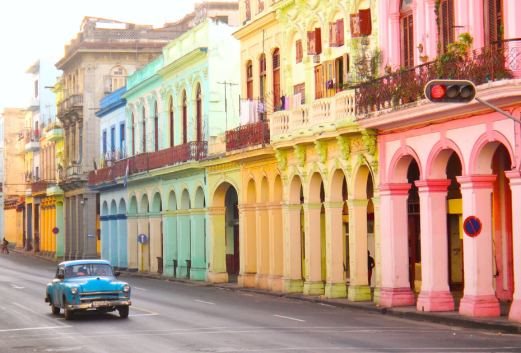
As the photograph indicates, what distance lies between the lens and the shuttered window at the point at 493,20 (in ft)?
66.7

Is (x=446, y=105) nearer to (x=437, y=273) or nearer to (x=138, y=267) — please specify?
(x=437, y=273)

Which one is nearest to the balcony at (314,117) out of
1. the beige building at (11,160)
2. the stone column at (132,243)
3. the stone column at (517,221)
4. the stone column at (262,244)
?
the stone column at (262,244)

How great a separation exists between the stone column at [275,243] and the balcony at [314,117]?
2.85 metres

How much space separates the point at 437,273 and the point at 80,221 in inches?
1702

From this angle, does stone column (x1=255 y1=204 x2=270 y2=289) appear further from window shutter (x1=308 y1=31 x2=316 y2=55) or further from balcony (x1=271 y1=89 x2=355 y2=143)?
window shutter (x1=308 y1=31 x2=316 y2=55)

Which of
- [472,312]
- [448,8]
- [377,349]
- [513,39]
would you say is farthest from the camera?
[448,8]

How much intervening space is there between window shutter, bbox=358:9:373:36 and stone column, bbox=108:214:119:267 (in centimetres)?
2982

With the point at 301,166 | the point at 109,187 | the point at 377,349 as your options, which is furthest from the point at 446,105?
the point at 109,187

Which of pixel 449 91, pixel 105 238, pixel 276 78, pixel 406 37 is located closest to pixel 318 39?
pixel 276 78

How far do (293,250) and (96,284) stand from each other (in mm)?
10620

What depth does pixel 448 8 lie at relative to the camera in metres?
22.5

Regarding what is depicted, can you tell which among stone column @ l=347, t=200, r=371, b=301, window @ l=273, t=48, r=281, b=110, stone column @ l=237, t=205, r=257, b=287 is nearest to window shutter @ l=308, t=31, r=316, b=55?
window @ l=273, t=48, r=281, b=110

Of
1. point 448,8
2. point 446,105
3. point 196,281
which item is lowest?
point 196,281

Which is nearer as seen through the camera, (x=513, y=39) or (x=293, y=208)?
(x=513, y=39)
